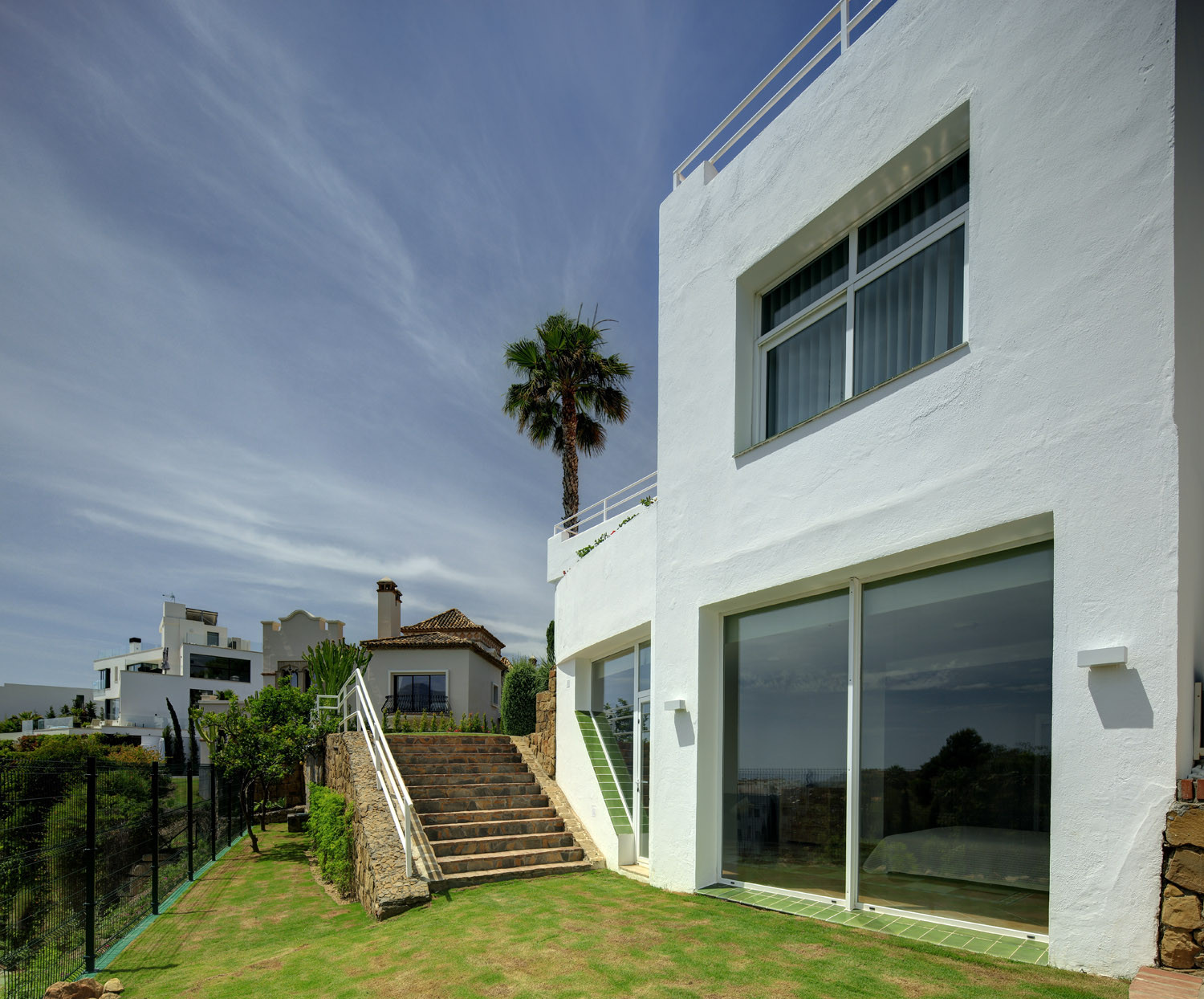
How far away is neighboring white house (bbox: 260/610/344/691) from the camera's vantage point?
3525 centimetres

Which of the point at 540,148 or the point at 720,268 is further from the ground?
the point at 540,148

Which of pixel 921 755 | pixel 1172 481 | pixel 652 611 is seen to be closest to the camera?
pixel 1172 481

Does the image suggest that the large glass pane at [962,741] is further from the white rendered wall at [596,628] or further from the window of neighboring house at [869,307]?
the white rendered wall at [596,628]

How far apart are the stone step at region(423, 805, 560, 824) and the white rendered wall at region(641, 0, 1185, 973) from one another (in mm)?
4045

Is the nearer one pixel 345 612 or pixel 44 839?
pixel 44 839

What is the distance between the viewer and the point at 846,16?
733 centimetres

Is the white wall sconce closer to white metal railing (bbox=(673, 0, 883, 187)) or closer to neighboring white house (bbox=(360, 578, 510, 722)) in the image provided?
white metal railing (bbox=(673, 0, 883, 187))

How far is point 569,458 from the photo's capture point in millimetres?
24328

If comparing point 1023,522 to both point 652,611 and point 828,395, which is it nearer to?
point 828,395

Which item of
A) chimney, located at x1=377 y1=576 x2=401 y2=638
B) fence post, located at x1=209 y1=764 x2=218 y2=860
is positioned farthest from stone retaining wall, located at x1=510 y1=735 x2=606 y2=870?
chimney, located at x1=377 y1=576 x2=401 y2=638

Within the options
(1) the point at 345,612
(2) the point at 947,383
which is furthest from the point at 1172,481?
(1) the point at 345,612

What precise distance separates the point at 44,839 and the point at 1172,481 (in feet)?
30.3

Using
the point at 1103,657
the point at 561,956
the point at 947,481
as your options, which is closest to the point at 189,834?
the point at 561,956

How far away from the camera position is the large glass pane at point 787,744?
660 cm
